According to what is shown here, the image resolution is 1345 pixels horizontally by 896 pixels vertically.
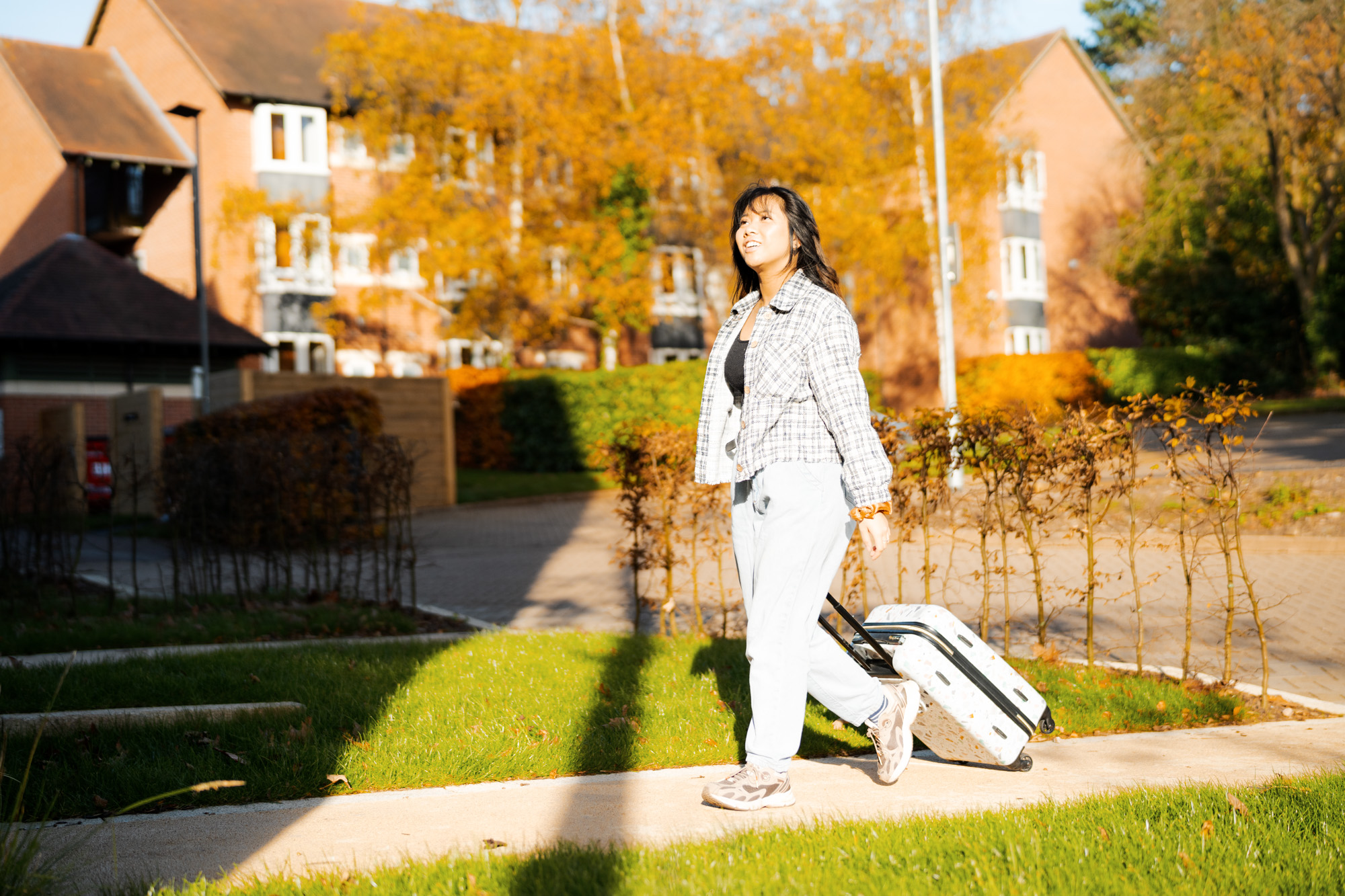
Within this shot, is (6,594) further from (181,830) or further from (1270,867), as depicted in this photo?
(1270,867)

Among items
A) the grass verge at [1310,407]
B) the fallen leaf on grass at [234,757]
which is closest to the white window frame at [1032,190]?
the grass verge at [1310,407]

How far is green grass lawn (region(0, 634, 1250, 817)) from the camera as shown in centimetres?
425

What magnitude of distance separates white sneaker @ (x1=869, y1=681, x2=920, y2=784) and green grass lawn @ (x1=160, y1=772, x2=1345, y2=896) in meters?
0.48

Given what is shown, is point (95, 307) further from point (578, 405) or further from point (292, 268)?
point (578, 405)

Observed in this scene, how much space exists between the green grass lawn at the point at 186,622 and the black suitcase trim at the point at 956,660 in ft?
15.2

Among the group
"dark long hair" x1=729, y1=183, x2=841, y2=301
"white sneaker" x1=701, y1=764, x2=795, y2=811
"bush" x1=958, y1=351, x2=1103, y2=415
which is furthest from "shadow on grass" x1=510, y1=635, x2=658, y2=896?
"bush" x1=958, y1=351, x2=1103, y2=415

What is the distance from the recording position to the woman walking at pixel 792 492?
384cm

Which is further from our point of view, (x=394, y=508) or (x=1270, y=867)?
(x=394, y=508)

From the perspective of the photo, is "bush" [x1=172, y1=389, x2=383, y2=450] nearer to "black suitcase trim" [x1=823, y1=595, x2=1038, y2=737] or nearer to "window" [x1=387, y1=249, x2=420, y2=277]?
"black suitcase trim" [x1=823, y1=595, x2=1038, y2=737]

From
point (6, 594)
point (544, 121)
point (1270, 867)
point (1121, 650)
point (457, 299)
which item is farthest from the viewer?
point (457, 299)

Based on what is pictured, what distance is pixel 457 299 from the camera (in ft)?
102

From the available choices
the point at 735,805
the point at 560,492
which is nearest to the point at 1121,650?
the point at 735,805

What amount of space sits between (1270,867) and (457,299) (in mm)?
29402

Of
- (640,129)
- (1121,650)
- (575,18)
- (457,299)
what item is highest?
(575,18)
